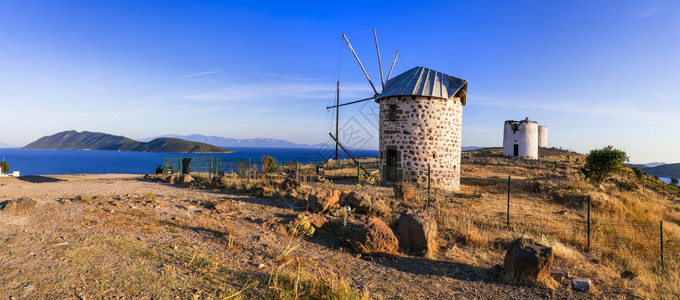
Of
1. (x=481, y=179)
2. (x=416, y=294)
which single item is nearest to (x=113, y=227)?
(x=416, y=294)

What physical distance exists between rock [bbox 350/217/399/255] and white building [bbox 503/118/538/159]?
122ft

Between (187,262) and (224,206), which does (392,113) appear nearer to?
(224,206)

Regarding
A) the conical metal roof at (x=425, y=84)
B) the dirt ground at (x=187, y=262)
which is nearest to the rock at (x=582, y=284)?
the dirt ground at (x=187, y=262)

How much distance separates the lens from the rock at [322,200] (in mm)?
9836

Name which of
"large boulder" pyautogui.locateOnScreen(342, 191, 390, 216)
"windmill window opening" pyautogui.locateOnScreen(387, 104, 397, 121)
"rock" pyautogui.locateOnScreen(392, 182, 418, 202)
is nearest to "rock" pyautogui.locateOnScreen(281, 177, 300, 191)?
"large boulder" pyautogui.locateOnScreen(342, 191, 390, 216)

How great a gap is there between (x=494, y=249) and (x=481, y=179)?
15.6 metres

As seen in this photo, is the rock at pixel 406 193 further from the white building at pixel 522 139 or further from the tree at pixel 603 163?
the white building at pixel 522 139

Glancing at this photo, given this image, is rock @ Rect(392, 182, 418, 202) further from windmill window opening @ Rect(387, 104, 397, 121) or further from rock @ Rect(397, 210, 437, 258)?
windmill window opening @ Rect(387, 104, 397, 121)

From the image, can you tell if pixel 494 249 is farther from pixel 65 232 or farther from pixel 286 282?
pixel 65 232

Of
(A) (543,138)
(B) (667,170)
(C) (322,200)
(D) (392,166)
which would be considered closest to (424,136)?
(D) (392,166)

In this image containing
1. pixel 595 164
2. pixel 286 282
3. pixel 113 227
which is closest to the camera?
pixel 286 282

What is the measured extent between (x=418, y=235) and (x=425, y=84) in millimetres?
11209

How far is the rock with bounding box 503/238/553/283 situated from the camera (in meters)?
5.78

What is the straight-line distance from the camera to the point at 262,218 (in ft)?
30.1
